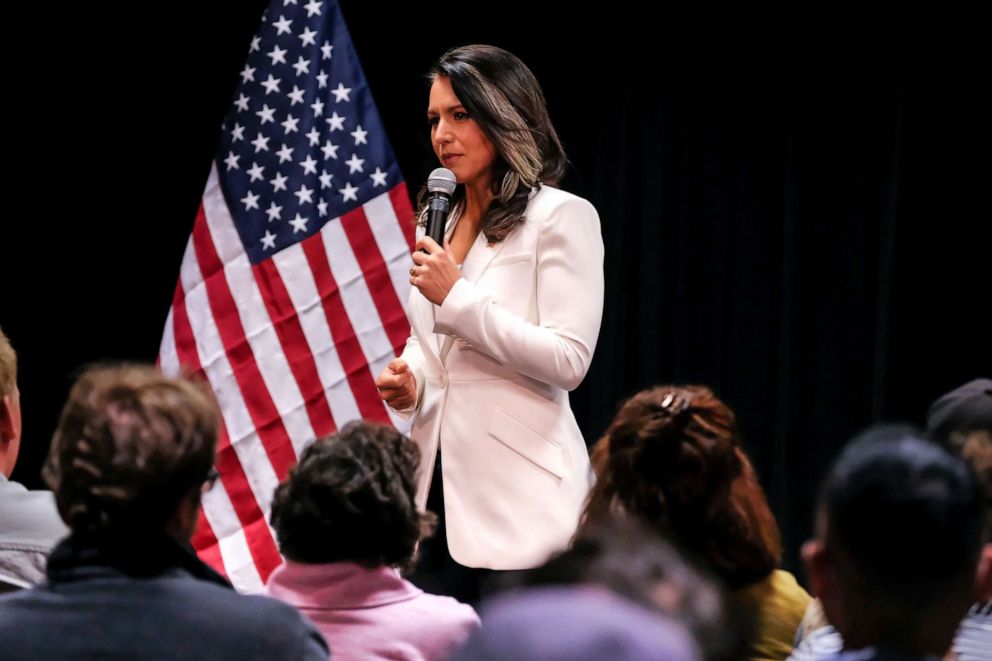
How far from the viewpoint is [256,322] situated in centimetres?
414

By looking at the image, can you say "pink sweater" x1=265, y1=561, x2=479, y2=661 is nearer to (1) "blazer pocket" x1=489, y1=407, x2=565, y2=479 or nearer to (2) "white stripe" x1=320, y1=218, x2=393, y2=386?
(1) "blazer pocket" x1=489, y1=407, x2=565, y2=479

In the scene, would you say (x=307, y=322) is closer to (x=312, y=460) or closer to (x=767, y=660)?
(x=312, y=460)

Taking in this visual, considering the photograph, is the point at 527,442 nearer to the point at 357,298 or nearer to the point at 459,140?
the point at 459,140

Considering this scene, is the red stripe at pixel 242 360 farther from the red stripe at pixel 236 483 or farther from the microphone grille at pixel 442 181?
the microphone grille at pixel 442 181

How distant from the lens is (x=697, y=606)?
3.05ft

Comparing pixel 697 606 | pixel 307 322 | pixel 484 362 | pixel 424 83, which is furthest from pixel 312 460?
pixel 424 83

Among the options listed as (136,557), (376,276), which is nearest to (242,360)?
(376,276)

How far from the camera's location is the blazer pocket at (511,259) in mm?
2607

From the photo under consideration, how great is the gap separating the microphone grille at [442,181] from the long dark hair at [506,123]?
9cm

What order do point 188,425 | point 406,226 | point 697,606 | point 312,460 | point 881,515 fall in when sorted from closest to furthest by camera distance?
point 697,606 < point 881,515 < point 188,425 < point 312,460 < point 406,226

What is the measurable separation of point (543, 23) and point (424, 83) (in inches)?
17.4

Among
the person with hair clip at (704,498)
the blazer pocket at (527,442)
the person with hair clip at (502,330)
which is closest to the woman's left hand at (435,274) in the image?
the person with hair clip at (502,330)

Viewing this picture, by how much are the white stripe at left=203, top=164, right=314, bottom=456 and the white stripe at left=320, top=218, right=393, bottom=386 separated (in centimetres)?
24

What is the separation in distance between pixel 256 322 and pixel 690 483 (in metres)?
2.52
